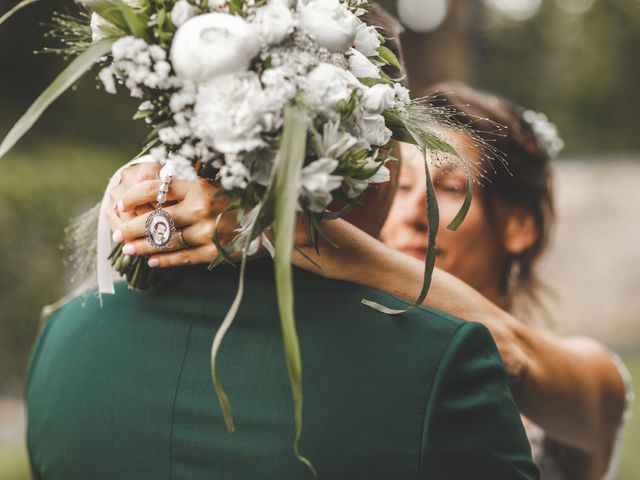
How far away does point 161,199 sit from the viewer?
62.6 inches

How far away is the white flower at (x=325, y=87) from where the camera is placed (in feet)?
4.30

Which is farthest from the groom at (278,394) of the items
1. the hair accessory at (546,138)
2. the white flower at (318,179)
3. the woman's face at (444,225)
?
the hair accessory at (546,138)

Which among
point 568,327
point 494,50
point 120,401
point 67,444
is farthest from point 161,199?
point 494,50

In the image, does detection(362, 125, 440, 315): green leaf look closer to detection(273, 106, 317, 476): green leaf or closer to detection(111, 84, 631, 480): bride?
detection(111, 84, 631, 480): bride

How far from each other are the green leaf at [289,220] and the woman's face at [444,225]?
4.71ft

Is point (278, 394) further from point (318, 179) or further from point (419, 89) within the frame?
point (419, 89)

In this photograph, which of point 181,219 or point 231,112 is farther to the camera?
point 181,219

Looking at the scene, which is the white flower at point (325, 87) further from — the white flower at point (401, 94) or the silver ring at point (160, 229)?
the silver ring at point (160, 229)

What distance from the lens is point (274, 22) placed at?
1.29 m

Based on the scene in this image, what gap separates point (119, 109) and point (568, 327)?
820 centimetres

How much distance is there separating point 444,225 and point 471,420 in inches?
57.6

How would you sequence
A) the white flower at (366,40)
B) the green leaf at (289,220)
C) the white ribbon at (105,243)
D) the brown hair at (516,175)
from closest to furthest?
1. the green leaf at (289,220)
2. the white flower at (366,40)
3. the white ribbon at (105,243)
4. the brown hair at (516,175)

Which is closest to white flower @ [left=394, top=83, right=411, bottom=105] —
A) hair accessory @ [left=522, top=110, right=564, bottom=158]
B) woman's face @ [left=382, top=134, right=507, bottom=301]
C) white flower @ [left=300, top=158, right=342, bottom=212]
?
white flower @ [left=300, top=158, right=342, bottom=212]

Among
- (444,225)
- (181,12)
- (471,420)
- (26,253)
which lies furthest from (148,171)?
(26,253)
